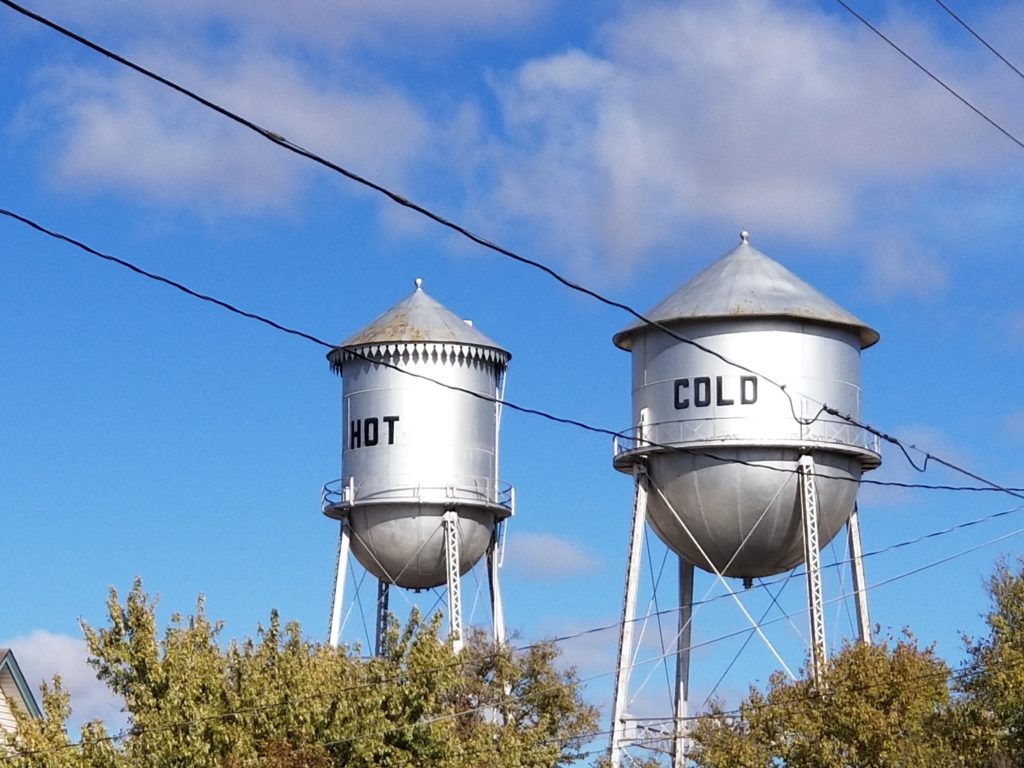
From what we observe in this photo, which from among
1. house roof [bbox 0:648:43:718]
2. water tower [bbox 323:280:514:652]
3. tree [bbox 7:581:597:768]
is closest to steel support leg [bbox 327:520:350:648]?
water tower [bbox 323:280:514:652]

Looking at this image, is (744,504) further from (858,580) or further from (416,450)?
(416,450)

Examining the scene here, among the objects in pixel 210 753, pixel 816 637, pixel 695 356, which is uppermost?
pixel 695 356

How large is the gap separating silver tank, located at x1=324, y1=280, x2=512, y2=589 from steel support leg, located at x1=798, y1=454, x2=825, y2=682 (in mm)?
9362

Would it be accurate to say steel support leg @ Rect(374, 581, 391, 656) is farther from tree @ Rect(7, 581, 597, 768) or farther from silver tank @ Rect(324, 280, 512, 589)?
tree @ Rect(7, 581, 597, 768)

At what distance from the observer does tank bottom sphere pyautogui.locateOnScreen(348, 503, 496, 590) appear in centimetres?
4469

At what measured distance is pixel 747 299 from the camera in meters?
38.9

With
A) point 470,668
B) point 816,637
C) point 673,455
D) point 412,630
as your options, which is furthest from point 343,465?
point 412,630

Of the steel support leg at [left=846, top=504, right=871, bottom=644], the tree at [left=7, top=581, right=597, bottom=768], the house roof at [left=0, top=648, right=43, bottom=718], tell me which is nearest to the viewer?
the tree at [left=7, top=581, right=597, bottom=768]

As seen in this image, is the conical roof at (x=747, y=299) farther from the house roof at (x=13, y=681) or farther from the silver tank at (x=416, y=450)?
the house roof at (x=13, y=681)

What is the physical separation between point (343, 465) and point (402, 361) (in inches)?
105

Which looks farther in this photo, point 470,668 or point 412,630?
point 470,668

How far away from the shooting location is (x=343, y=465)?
45.8 metres

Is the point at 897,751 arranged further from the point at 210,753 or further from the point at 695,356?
the point at 210,753

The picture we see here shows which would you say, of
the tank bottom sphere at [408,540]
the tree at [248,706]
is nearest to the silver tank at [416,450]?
the tank bottom sphere at [408,540]
